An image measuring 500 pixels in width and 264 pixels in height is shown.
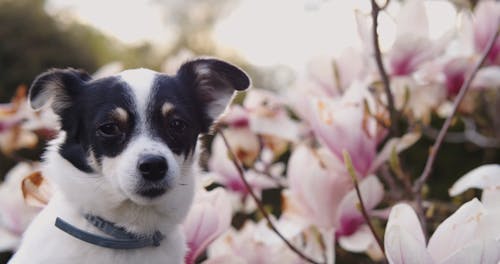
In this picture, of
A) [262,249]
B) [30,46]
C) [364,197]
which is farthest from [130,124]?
[30,46]

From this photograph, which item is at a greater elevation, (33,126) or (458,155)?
(33,126)

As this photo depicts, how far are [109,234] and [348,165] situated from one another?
471 mm

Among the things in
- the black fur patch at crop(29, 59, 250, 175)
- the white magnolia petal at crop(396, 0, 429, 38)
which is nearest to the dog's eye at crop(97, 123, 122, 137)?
the black fur patch at crop(29, 59, 250, 175)

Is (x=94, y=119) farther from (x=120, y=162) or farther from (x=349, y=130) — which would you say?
(x=349, y=130)

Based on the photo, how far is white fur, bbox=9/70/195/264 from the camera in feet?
3.50

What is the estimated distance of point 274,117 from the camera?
1367 millimetres

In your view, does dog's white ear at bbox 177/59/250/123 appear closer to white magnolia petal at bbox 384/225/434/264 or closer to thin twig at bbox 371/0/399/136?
thin twig at bbox 371/0/399/136

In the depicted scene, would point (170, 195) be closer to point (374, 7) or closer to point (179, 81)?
point (179, 81)

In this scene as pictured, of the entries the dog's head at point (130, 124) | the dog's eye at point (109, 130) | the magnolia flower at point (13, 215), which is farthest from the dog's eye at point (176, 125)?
the magnolia flower at point (13, 215)

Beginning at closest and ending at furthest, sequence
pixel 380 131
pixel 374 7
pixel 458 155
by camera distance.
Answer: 1. pixel 374 7
2. pixel 380 131
3. pixel 458 155

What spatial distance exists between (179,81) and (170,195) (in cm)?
27

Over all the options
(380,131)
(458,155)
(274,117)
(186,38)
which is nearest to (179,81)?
(274,117)

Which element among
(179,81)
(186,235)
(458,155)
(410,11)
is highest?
(410,11)

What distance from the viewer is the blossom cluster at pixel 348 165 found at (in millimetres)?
874
